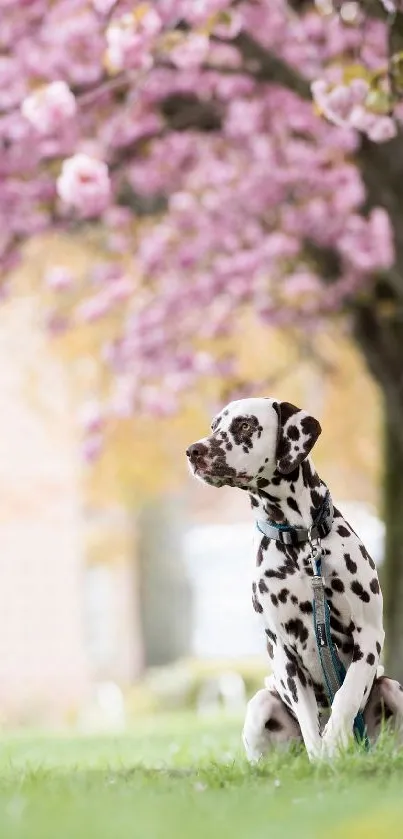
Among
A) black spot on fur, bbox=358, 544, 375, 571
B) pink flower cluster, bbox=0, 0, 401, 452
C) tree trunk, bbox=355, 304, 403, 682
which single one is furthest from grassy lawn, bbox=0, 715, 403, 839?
tree trunk, bbox=355, 304, 403, 682

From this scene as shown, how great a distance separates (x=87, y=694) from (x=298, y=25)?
16.3 metres

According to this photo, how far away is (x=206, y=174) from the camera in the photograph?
37.6ft

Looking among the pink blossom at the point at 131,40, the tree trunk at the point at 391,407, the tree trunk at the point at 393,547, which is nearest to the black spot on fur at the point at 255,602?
the pink blossom at the point at 131,40

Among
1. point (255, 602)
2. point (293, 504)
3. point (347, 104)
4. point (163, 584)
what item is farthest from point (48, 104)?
point (163, 584)

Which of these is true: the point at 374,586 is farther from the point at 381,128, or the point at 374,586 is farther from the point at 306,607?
the point at 381,128

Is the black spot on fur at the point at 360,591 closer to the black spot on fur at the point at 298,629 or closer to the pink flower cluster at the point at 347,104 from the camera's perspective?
the black spot on fur at the point at 298,629

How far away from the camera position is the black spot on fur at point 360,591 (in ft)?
15.5

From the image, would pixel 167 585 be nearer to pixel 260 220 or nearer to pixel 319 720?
pixel 260 220

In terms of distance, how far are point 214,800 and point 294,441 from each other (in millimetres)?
1396

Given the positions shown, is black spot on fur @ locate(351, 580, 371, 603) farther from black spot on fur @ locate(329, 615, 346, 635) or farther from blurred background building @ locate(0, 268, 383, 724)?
blurred background building @ locate(0, 268, 383, 724)

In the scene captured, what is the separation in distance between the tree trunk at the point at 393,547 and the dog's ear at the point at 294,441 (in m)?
6.90

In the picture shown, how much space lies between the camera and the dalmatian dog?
4.70 m

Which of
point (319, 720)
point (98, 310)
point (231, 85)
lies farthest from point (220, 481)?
point (98, 310)

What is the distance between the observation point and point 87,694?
77.9 feet
